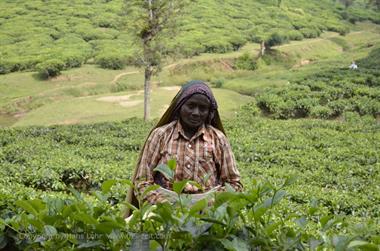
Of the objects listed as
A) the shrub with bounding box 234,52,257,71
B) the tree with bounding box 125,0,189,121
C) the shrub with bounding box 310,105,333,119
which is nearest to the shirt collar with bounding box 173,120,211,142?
the tree with bounding box 125,0,189,121

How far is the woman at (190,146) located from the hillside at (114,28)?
25370 mm

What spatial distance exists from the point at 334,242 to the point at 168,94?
22224mm

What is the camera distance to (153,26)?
17922 mm

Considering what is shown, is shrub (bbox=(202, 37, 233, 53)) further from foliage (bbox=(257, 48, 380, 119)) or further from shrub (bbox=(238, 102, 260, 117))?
shrub (bbox=(238, 102, 260, 117))

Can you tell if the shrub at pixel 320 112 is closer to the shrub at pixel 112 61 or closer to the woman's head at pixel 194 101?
the shrub at pixel 112 61

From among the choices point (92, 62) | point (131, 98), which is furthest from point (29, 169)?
point (92, 62)

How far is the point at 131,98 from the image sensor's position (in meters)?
23.7

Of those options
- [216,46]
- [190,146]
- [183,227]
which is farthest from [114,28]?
[183,227]

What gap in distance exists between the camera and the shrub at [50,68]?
93.6 feet

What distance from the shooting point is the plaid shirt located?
10.9ft

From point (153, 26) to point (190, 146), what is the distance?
15106mm

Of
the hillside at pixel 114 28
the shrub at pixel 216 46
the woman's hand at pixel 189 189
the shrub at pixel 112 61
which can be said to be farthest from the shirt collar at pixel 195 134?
the shrub at pixel 216 46

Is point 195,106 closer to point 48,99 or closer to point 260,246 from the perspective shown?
point 260,246

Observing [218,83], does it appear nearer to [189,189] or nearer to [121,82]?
[121,82]
